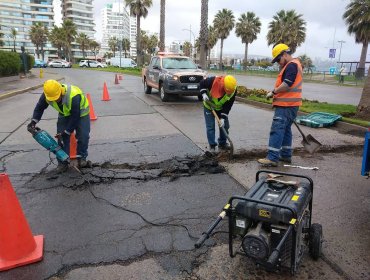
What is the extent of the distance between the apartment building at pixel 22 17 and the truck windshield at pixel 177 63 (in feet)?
352

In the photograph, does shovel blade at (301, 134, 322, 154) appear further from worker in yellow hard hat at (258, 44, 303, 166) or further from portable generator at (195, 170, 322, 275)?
portable generator at (195, 170, 322, 275)

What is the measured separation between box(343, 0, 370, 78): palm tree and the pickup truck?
83.6ft

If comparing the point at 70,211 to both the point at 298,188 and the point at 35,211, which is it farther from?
the point at 298,188

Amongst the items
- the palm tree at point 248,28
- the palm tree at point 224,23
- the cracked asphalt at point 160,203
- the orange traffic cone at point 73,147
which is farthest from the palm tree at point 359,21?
the orange traffic cone at point 73,147

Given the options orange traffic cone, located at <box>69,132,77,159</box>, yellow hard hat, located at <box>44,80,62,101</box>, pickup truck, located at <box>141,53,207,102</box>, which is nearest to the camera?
yellow hard hat, located at <box>44,80,62,101</box>

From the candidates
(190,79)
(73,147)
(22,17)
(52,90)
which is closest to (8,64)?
(190,79)

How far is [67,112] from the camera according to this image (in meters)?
4.79

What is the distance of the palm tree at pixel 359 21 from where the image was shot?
33125 millimetres

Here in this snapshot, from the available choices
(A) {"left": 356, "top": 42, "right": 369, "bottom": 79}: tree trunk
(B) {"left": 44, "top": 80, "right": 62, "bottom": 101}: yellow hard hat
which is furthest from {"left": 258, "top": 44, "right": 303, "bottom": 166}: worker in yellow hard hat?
(A) {"left": 356, "top": 42, "right": 369, "bottom": 79}: tree trunk

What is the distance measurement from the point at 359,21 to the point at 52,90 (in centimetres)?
3758

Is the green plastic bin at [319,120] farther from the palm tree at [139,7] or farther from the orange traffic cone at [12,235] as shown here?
the palm tree at [139,7]

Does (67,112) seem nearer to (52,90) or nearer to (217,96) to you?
(52,90)

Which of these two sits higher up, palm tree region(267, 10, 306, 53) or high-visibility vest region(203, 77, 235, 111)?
palm tree region(267, 10, 306, 53)

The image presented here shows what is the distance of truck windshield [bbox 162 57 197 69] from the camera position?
13.2 meters
